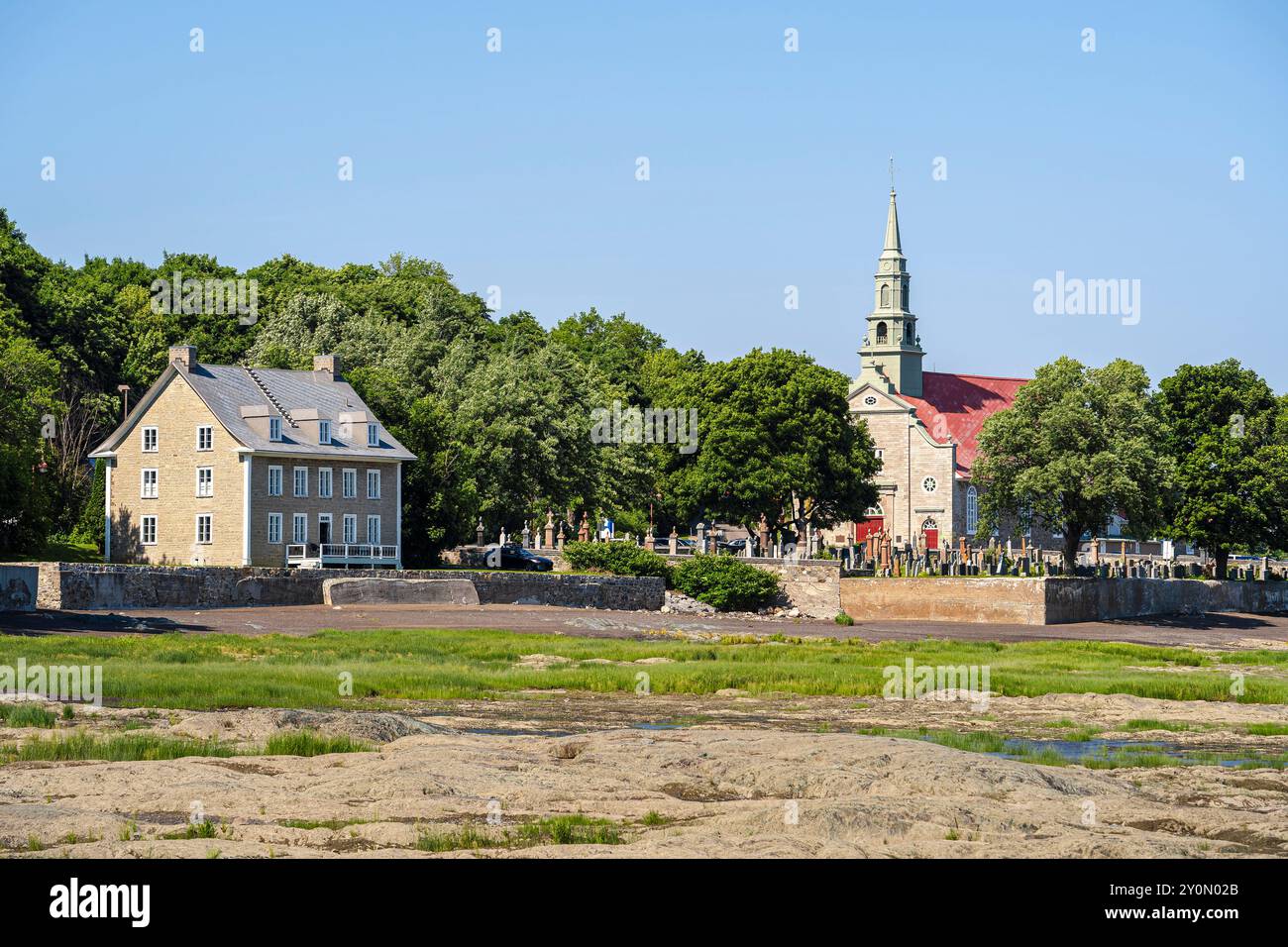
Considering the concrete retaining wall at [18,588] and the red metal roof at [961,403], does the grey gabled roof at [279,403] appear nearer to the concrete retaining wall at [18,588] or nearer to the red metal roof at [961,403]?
the concrete retaining wall at [18,588]

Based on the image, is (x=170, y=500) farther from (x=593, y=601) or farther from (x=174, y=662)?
(x=174, y=662)

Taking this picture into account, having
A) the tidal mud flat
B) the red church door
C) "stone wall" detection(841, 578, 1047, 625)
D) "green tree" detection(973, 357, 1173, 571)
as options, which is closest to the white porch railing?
"stone wall" detection(841, 578, 1047, 625)

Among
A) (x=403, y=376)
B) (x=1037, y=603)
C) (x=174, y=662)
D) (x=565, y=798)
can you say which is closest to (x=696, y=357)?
(x=403, y=376)

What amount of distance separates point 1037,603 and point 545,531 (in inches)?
1366

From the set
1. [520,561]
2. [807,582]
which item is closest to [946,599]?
[807,582]

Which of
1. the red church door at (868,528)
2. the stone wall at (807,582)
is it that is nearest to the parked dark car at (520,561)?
the stone wall at (807,582)

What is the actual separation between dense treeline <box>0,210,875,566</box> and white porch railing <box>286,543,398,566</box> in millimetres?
3967

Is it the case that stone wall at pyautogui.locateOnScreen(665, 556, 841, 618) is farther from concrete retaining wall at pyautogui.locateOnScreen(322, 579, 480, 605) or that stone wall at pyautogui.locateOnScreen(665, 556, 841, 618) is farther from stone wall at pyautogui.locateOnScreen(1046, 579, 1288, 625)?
concrete retaining wall at pyautogui.locateOnScreen(322, 579, 480, 605)

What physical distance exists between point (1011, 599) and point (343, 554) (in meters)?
32.1

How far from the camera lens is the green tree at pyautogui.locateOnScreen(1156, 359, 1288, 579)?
322ft

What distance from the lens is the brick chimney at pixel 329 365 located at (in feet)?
272

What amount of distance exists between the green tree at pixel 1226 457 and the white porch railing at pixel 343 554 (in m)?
46.7

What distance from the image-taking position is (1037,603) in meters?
80.0
